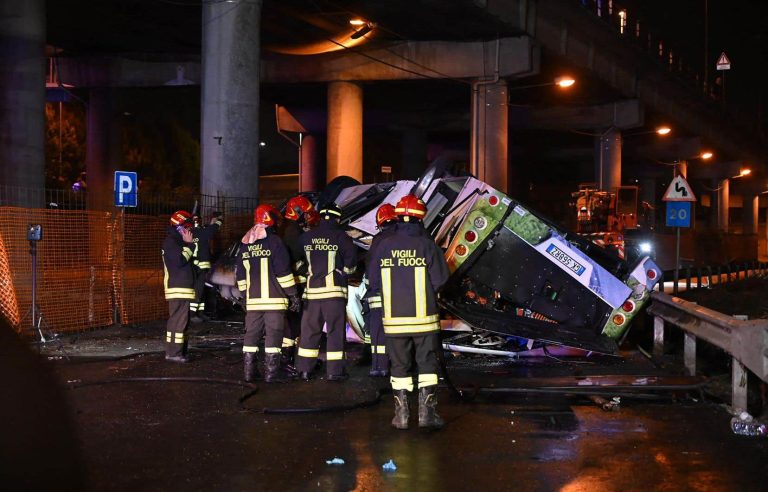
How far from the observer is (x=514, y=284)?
384 inches

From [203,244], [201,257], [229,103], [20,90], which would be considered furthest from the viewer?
[20,90]

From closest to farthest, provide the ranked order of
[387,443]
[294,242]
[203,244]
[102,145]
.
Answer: [387,443], [294,242], [203,244], [102,145]

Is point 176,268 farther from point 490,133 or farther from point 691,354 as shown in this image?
point 490,133

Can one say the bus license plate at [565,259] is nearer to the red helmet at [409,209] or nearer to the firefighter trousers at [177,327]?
the red helmet at [409,209]

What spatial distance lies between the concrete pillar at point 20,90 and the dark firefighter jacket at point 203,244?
7950 mm

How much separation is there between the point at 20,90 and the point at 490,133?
1516 centimetres

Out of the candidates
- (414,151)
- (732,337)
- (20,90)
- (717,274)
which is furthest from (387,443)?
(414,151)

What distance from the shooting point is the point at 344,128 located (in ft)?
100

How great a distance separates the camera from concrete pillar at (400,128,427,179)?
40.3 m

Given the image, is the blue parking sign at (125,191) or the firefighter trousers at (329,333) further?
the blue parking sign at (125,191)

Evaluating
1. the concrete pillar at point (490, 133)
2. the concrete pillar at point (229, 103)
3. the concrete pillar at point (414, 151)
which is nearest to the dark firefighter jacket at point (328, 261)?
the concrete pillar at point (229, 103)

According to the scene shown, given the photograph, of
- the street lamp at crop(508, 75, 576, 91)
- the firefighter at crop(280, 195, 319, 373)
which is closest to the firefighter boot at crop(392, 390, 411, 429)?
the firefighter at crop(280, 195, 319, 373)

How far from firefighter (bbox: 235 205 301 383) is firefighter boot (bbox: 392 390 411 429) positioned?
236 cm

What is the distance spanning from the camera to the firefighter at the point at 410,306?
683 centimetres
